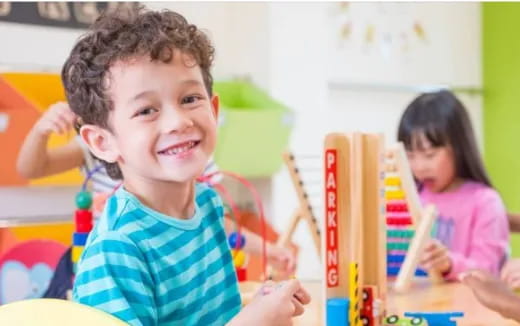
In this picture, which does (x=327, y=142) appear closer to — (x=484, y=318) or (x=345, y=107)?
(x=484, y=318)

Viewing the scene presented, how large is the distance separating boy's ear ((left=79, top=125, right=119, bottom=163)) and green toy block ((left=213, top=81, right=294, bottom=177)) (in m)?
1.23

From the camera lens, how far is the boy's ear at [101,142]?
0.85 metres

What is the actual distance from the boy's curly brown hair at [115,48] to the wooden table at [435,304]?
476mm

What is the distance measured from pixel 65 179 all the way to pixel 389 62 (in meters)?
1.51

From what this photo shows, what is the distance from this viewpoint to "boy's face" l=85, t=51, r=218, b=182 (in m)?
0.80

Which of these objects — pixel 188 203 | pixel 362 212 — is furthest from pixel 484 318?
pixel 188 203

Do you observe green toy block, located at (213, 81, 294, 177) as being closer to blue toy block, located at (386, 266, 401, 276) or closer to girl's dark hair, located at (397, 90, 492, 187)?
girl's dark hair, located at (397, 90, 492, 187)

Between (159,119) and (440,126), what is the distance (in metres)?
1.13

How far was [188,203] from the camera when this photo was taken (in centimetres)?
90

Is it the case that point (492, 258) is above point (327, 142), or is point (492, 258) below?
below

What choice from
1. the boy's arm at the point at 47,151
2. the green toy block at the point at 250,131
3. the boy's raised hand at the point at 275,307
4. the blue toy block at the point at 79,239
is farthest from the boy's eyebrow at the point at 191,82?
the green toy block at the point at 250,131

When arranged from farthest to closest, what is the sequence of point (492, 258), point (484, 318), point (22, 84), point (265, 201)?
1. point (265, 201)
2. point (22, 84)
3. point (492, 258)
4. point (484, 318)

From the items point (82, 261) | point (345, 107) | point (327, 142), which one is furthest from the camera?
point (345, 107)

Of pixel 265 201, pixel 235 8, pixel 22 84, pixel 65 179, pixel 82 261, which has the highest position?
pixel 235 8
